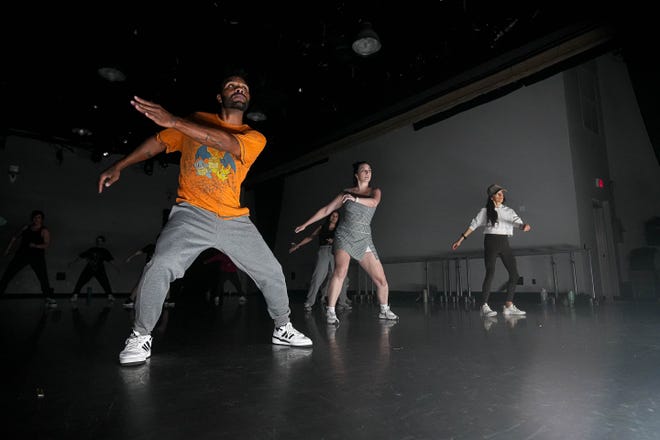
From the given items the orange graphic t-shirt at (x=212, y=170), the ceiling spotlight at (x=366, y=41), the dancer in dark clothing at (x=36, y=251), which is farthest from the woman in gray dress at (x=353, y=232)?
the dancer in dark clothing at (x=36, y=251)

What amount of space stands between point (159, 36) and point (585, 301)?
8290 mm

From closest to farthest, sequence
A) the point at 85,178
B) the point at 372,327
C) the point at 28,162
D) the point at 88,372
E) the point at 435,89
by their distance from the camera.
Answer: the point at 88,372 < the point at 372,327 < the point at 435,89 < the point at 28,162 < the point at 85,178

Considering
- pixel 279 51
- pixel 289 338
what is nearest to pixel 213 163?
pixel 289 338

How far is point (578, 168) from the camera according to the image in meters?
7.11

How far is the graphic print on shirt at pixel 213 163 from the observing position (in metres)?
2.14

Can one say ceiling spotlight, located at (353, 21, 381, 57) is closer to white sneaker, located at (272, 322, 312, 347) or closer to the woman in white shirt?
the woman in white shirt

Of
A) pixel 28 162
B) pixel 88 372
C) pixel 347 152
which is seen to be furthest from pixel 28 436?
pixel 28 162

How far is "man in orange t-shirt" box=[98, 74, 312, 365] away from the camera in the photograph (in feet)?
6.46

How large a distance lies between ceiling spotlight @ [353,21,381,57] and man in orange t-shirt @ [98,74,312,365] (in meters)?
3.53

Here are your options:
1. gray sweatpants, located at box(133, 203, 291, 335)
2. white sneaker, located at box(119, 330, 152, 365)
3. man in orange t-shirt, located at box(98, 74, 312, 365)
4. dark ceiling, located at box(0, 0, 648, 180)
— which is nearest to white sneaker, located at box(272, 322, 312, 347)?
man in orange t-shirt, located at box(98, 74, 312, 365)

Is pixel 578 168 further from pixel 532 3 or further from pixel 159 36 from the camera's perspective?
pixel 159 36

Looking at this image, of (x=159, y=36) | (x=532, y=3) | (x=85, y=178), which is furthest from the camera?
(x=85, y=178)

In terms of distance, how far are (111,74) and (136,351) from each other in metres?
6.39

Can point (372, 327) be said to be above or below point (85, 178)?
below
